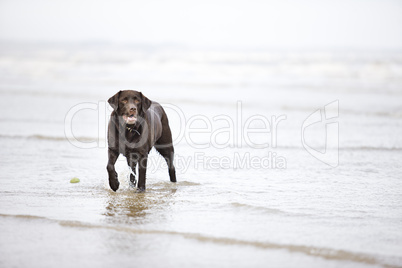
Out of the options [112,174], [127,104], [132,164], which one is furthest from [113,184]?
[127,104]

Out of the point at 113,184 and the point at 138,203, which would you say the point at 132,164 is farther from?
the point at 138,203

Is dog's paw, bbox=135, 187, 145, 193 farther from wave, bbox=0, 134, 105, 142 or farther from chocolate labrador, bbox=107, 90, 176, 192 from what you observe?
wave, bbox=0, 134, 105, 142

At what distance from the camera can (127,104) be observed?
6.85 m

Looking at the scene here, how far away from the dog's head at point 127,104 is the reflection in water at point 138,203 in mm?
939

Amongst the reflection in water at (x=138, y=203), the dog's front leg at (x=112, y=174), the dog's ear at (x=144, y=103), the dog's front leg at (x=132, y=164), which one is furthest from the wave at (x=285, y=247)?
the dog's ear at (x=144, y=103)

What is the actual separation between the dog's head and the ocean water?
1.00 m

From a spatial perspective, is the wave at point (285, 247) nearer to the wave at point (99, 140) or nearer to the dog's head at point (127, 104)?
the dog's head at point (127, 104)

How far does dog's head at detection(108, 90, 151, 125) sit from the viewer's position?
6797 mm

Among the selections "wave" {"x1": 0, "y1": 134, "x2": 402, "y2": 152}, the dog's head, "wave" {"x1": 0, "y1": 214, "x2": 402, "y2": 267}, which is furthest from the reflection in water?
"wave" {"x1": 0, "y1": 134, "x2": 402, "y2": 152}

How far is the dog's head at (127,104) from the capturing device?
6797mm

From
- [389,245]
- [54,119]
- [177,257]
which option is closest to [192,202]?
[177,257]

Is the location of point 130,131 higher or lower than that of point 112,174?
higher

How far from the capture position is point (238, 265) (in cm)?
→ 461

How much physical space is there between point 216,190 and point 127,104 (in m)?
1.62
